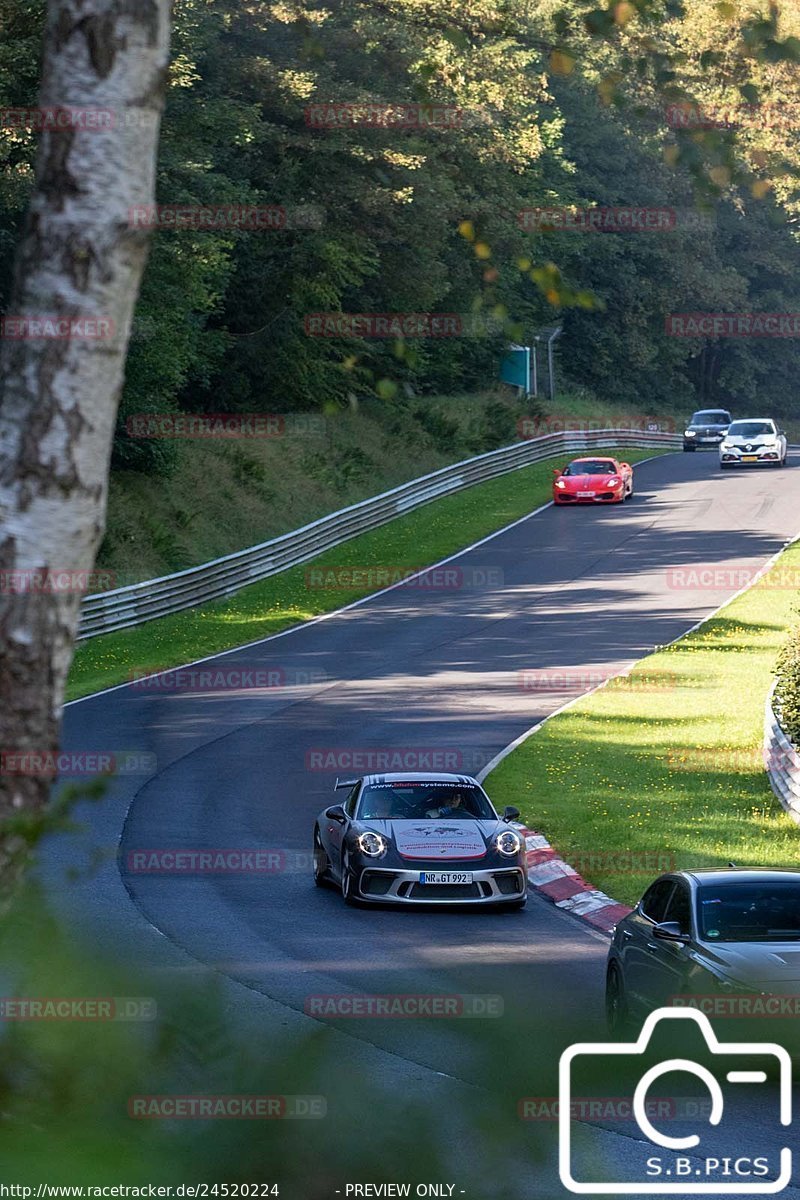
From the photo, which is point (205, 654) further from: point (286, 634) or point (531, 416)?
point (531, 416)

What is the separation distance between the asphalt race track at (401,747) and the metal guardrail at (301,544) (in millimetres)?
3995

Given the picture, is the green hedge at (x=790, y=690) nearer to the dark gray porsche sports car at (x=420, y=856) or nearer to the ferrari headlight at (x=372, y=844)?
the dark gray porsche sports car at (x=420, y=856)

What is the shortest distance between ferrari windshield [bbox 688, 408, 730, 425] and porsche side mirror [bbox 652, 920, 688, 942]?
2415 inches

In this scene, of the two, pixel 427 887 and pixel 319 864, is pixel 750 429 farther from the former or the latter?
pixel 427 887

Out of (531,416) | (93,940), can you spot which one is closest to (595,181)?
(531,416)

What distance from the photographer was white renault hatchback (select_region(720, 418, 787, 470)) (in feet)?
200

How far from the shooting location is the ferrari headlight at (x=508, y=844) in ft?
54.6

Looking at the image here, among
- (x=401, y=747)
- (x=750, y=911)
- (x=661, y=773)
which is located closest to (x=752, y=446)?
(x=401, y=747)

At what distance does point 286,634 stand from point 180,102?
18.3 m

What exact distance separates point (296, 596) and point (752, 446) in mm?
25431

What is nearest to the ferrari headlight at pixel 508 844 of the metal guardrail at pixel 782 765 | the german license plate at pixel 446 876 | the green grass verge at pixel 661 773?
the german license plate at pixel 446 876

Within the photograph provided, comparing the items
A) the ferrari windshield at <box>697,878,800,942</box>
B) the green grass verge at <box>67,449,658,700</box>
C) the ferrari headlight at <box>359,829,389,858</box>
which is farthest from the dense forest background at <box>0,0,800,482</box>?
the ferrari windshield at <box>697,878,800,942</box>

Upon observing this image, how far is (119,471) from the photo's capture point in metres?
47.5

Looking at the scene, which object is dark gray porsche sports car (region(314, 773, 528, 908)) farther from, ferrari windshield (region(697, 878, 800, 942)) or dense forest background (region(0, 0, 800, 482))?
dense forest background (region(0, 0, 800, 482))
